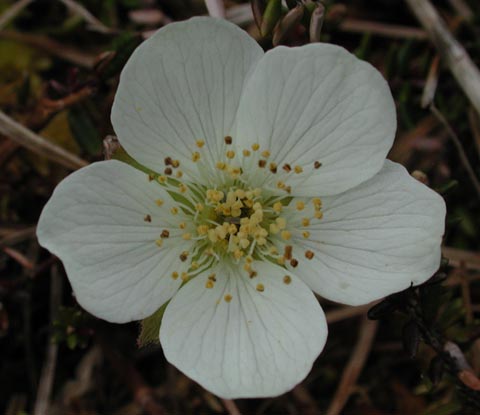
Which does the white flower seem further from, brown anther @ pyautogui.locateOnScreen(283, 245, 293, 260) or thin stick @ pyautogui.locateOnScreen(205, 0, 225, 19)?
thin stick @ pyautogui.locateOnScreen(205, 0, 225, 19)

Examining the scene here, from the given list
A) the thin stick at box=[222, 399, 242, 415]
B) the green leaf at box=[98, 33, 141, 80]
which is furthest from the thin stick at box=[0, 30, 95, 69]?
the thin stick at box=[222, 399, 242, 415]

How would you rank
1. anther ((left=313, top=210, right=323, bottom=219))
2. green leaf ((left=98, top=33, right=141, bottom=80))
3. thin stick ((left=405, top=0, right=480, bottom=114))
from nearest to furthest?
Result: anther ((left=313, top=210, right=323, bottom=219)) < green leaf ((left=98, top=33, right=141, bottom=80)) < thin stick ((left=405, top=0, right=480, bottom=114))

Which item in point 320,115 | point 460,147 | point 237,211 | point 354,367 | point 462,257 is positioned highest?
point 320,115

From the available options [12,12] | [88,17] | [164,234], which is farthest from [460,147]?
[12,12]

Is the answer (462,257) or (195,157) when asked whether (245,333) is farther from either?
(462,257)

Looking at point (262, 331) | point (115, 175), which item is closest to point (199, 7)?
point (115, 175)
